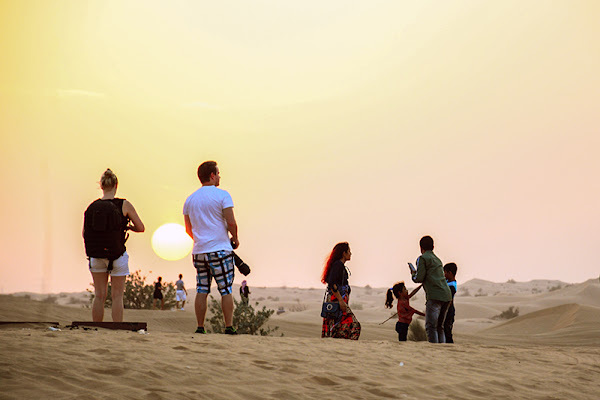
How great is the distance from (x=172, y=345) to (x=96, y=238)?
1.99m

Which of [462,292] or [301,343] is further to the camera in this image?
[462,292]

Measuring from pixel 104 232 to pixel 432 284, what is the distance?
5.03m

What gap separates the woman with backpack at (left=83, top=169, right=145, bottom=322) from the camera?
9.23m

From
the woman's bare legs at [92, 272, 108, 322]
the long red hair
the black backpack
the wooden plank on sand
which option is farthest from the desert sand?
the long red hair

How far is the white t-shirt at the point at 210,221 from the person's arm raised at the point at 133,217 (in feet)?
2.01

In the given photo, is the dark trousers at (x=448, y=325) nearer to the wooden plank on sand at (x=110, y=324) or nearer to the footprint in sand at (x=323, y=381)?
the wooden plank on sand at (x=110, y=324)

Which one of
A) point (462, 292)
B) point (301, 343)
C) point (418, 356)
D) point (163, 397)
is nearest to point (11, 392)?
point (163, 397)

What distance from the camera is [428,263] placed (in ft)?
38.7

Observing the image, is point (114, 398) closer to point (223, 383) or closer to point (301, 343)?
point (223, 383)

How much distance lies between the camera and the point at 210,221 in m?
9.44

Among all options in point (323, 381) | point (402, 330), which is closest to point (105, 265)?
point (323, 381)

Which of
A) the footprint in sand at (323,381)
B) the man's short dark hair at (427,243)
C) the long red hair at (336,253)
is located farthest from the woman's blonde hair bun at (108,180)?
the man's short dark hair at (427,243)

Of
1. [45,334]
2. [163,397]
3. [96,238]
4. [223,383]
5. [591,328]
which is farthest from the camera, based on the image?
[591,328]

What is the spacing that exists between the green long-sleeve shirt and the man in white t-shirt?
11.1 ft
